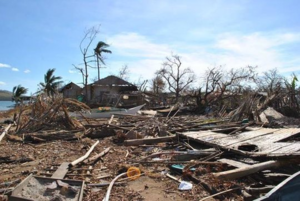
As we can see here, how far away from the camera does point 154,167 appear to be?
5.51 meters

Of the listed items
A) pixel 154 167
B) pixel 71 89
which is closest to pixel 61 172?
pixel 154 167

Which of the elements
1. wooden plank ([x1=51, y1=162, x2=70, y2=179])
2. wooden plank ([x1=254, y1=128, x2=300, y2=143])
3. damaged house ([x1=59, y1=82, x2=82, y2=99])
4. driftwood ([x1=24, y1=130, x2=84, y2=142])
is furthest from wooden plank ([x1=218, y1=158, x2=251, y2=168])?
damaged house ([x1=59, y1=82, x2=82, y2=99])

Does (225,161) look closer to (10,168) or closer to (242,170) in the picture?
(242,170)

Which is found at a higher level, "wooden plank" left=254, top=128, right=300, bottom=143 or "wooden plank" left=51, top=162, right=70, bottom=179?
"wooden plank" left=254, top=128, right=300, bottom=143

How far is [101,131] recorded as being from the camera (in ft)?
31.9

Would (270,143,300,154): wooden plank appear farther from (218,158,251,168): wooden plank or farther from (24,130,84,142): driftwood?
(24,130,84,142): driftwood

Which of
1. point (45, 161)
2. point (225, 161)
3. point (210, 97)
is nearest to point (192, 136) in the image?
point (225, 161)

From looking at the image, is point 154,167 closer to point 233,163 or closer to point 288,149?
point 233,163

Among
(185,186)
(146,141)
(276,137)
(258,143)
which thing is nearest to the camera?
(185,186)

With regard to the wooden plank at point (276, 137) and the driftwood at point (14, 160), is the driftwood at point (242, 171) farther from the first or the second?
the driftwood at point (14, 160)

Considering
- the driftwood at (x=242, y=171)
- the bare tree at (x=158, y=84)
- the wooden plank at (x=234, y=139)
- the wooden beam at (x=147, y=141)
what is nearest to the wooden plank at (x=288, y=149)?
the driftwood at (x=242, y=171)

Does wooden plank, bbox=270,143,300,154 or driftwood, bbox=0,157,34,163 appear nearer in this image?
wooden plank, bbox=270,143,300,154

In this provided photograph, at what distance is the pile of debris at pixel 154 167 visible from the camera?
3.99 meters

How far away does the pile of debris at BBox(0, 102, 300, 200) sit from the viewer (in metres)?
3.99
